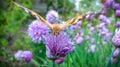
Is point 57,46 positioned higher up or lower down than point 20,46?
lower down

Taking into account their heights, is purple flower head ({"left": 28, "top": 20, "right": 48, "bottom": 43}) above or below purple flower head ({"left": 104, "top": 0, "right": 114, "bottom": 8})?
below

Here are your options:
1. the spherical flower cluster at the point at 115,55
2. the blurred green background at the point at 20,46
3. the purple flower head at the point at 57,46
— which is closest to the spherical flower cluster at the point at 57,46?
the purple flower head at the point at 57,46

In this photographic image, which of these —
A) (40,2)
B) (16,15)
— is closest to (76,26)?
(16,15)

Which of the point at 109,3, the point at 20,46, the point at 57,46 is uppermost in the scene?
the point at 20,46

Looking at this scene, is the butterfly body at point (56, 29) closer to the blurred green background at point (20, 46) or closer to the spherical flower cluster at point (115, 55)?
the spherical flower cluster at point (115, 55)

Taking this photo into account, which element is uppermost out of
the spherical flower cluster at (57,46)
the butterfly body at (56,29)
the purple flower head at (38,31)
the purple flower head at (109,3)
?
the purple flower head at (109,3)

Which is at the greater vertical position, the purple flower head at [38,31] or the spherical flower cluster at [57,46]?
the purple flower head at [38,31]

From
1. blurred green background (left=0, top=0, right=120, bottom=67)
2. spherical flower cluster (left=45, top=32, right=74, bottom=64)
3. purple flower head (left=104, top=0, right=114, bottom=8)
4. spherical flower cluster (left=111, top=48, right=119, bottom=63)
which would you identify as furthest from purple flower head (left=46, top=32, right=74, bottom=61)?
purple flower head (left=104, top=0, right=114, bottom=8)

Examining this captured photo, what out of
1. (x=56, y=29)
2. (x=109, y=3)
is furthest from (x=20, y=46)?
(x=56, y=29)

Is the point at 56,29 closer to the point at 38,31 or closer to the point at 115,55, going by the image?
the point at 38,31

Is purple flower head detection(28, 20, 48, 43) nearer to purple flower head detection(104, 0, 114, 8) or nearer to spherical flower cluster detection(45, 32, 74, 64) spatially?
spherical flower cluster detection(45, 32, 74, 64)

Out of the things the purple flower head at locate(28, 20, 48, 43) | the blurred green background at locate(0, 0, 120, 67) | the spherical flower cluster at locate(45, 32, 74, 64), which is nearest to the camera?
the spherical flower cluster at locate(45, 32, 74, 64)

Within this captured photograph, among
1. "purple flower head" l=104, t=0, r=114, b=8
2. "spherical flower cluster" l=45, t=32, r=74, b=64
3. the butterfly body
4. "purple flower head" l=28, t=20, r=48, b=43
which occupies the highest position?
"purple flower head" l=104, t=0, r=114, b=8

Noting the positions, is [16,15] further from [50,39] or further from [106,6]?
[50,39]
